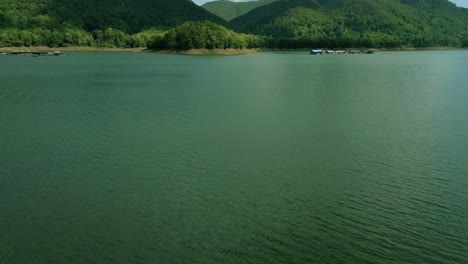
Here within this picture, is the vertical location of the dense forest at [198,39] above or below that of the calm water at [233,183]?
above

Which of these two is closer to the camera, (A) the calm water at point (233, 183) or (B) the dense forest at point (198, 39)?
(A) the calm water at point (233, 183)

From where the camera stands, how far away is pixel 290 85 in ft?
221

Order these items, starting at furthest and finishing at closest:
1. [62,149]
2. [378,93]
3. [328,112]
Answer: [378,93], [328,112], [62,149]

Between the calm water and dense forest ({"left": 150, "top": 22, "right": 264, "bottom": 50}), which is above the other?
dense forest ({"left": 150, "top": 22, "right": 264, "bottom": 50})

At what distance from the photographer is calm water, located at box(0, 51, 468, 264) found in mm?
15758

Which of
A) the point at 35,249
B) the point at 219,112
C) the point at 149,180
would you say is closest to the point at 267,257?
the point at 35,249

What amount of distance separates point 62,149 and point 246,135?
12.9 m

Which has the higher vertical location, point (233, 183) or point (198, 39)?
point (198, 39)

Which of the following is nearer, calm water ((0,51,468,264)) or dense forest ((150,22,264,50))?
calm water ((0,51,468,264))

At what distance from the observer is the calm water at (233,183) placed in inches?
620

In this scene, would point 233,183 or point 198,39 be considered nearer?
point 233,183

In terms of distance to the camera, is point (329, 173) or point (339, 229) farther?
point (329, 173)

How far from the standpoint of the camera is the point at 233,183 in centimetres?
2250

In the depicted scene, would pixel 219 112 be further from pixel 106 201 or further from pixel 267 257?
pixel 267 257
